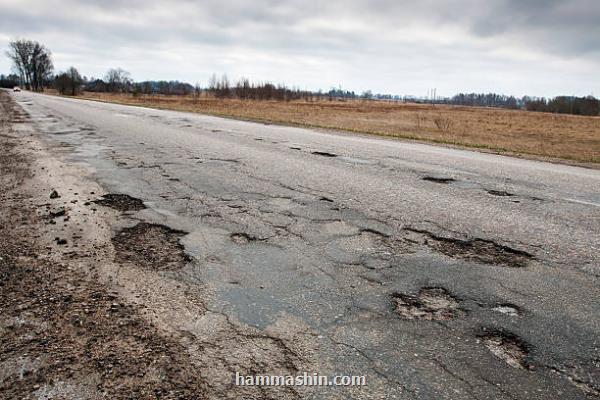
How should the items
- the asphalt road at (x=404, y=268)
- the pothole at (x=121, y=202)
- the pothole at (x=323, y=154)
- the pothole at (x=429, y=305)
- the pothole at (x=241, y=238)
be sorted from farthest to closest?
1. the pothole at (x=323, y=154)
2. the pothole at (x=121, y=202)
3. the pothole at (x=241, y=238)
4. the pothole at (x=429, y=305)
5. the asphalt road at (x=404, y=268)

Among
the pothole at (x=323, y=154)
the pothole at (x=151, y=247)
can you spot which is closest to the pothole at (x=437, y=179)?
the pothole at (x=323, y=154)

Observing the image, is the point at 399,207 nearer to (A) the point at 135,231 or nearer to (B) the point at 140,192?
(A) the point at 135,231

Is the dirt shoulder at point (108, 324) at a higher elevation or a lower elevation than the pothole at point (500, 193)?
lower

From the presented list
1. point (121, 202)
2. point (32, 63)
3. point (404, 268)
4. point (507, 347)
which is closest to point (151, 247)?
point (121, 202)

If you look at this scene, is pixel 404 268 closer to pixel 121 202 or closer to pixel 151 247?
pixel 151 247

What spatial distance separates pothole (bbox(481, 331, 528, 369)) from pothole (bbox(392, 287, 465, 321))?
0.79 feet


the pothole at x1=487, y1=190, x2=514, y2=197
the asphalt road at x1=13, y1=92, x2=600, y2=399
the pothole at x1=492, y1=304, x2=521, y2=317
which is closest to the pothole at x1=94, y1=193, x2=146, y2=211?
the asphalt road at x1=13, y1=92, x2=600, y2=399

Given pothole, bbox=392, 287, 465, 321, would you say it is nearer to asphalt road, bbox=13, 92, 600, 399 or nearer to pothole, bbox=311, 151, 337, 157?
asphalt road, bbox=13, 92, 600, 399

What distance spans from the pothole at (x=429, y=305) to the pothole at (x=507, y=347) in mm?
240

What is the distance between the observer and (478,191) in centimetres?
539

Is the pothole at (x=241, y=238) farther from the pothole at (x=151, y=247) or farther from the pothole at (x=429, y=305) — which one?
the pothole at (x=429, y=305)

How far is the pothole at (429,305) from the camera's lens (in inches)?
91.4

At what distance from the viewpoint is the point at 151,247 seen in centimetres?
328

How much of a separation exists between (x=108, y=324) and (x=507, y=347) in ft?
6.78
